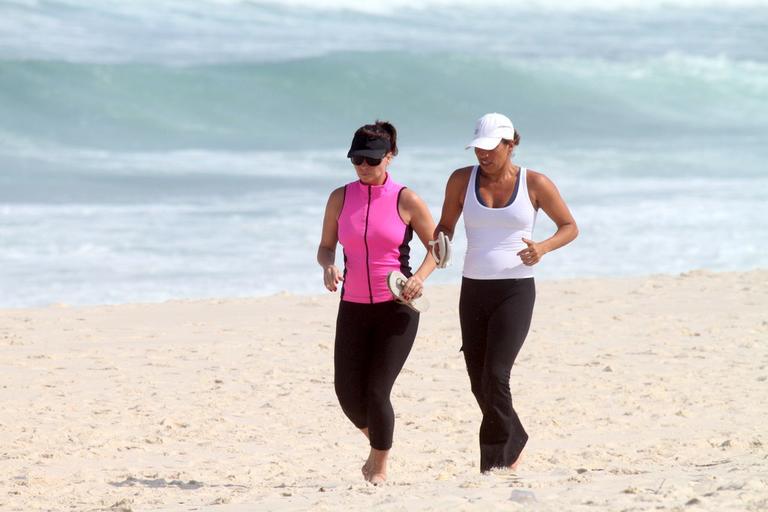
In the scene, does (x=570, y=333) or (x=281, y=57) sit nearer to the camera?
(x=570, y=333)

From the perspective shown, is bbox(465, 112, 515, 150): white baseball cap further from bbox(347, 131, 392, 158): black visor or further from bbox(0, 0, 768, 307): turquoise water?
bbox(0, 0, 768, 307): turquoise water

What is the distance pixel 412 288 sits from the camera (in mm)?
5406

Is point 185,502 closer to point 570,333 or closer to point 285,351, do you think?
point 285,351

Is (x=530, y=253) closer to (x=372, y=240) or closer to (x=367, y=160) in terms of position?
(x=372, y=240)

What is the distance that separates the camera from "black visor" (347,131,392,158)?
5.51 m

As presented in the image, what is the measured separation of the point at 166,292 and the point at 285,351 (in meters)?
3.42

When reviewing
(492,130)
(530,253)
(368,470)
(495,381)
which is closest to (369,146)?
(492,130)

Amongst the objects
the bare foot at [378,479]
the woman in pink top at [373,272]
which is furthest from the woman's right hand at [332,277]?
Result: the bare foot at [378,479]

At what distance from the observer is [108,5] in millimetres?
33719

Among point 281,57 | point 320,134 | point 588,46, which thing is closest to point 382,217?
point 320,134

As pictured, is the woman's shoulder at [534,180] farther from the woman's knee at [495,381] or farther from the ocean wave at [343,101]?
the ocean wave at [343,101]

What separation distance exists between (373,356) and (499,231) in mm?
714

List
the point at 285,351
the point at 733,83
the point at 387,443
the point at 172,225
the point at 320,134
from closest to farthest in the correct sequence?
the point at 387,443 → the point at 285,351 → the point at 172,225 → the point at 320,134 → the point at 733,83

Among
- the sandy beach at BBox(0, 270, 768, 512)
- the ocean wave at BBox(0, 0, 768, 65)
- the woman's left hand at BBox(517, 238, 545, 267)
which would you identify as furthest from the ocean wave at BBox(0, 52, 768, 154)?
the woman's left hand at BBox(517, 238, 545, 267)
